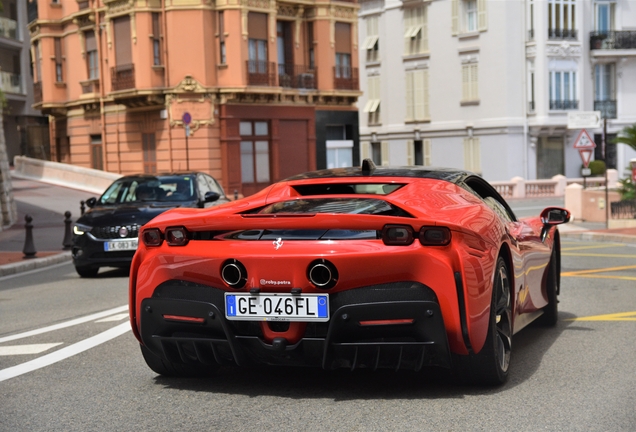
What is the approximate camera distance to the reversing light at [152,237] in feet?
18.1

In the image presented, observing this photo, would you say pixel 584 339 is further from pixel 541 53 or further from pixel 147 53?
pixel 541 53

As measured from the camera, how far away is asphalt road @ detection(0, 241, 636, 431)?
4789 mm

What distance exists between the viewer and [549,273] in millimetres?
7723

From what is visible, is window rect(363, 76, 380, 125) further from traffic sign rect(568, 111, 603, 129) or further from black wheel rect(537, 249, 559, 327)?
black wheel rect(537, 249, 559, 327)

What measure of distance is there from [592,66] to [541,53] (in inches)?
164

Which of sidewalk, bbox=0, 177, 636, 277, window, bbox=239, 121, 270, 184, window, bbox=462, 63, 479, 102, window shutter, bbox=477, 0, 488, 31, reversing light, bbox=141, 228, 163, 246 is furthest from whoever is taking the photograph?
window, bbox=462, 63, 479, 102

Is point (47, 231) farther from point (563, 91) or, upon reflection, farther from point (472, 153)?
point (563, 91)

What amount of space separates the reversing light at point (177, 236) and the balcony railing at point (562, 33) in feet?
158

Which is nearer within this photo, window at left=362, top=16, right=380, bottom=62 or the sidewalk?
the sidewalk

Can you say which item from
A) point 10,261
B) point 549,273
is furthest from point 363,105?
point 549,273

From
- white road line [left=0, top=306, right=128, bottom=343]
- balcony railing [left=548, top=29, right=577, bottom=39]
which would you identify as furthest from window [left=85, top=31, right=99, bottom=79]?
white road line [left=0, top=306, right=128, bottom=343]

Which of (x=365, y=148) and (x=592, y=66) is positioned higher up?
(x=592, y=66)

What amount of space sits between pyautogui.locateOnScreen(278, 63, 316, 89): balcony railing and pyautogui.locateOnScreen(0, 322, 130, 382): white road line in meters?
36.2

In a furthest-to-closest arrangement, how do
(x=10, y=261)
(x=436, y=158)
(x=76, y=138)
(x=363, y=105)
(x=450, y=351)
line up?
(x=363, y=105) < (x=436, y=158) < (x=76, y=138) < (x=10, y=261) < (x=450, y=351)
